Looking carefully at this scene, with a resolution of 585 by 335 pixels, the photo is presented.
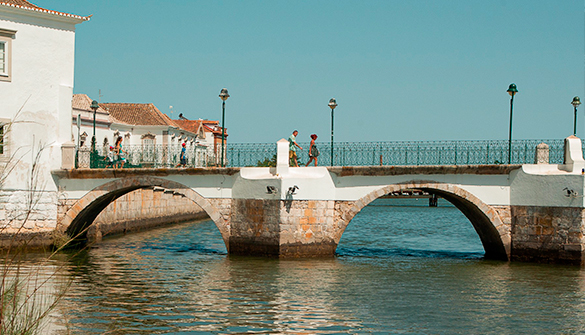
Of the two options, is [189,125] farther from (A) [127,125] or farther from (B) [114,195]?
(B) [114,195]

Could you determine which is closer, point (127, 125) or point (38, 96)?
point (38, 96)

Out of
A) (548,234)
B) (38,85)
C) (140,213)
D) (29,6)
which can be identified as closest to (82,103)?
(140,213)

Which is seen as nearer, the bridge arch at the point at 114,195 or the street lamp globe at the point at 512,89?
the street lamp globe at the point at 512,89

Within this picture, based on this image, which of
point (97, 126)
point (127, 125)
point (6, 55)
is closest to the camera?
point (6, 55)

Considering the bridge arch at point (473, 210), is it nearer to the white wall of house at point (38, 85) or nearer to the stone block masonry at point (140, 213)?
the white wall of house at point (38, 85)

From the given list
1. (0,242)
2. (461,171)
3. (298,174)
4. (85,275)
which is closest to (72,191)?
(0,242)

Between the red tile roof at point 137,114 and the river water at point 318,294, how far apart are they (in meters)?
28.8

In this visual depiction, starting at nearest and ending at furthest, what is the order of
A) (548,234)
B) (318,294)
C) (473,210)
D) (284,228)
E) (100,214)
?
(318,294)
(548,234)
(284,228)
(473,210)
(100,214)

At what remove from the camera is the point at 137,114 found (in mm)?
53469

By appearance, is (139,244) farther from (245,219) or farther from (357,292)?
(357,292)

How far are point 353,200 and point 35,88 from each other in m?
11.8

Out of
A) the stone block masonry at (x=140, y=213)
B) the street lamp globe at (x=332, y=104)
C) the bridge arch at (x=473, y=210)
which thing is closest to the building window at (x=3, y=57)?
the stone block masonry at (x=140, y=213)

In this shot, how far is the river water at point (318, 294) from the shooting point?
40.2 feet

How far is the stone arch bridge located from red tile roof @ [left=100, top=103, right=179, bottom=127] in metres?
30.9
